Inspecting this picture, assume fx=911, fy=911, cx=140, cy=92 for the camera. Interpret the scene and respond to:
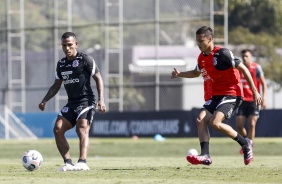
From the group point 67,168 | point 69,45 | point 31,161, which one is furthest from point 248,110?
point 31,161

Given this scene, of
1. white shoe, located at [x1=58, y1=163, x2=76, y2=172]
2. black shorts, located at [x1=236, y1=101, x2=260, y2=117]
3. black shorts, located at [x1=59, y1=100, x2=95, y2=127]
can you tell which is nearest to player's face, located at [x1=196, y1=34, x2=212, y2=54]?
black shorts, located at [x1=59, y1=100, x2=95, y2=127]

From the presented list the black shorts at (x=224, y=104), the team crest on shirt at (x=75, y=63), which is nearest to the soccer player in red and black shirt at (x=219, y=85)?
the black shorts at (x=224, y=104)

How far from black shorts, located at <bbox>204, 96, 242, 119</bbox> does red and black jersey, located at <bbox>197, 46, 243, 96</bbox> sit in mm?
69

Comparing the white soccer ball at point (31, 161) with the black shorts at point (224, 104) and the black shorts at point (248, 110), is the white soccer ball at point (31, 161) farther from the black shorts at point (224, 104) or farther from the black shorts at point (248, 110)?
the black shorts at point (248, 110)

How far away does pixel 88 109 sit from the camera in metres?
13.9

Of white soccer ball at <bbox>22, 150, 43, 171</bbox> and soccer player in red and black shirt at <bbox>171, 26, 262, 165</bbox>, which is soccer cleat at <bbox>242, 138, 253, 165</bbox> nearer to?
soccer player in red and black shirt at <bbox>171, 26, 262, 165</bbox>

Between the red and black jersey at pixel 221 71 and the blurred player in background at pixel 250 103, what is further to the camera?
the blurred player in background at pixel 250 103

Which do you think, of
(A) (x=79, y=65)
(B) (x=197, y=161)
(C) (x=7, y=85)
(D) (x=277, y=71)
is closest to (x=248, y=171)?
(B) (x=197, y=161)

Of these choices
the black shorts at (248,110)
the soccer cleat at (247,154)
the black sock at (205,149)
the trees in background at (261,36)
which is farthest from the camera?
the trees in background at (261,36)

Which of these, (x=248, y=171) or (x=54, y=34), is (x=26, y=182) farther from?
(x=54, y=34)

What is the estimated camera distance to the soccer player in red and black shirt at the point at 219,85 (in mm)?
13820

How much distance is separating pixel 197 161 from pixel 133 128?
20.3 metres

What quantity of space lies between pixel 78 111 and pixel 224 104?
2.25m

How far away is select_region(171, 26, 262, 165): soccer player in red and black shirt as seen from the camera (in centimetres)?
1382
